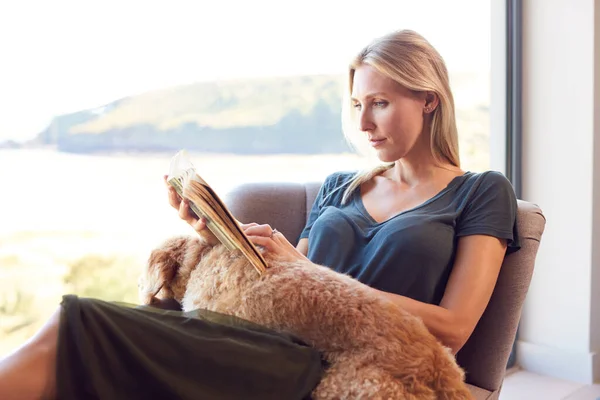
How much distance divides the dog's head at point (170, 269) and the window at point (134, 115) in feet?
0.22

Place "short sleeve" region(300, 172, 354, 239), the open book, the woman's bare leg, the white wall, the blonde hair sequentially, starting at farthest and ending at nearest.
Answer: the white wall, "short sleeve" region(300, 172, 354, 239), the blonde hair, the open book, the woman's bare leg

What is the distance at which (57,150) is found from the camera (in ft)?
6.46

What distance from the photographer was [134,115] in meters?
2.12

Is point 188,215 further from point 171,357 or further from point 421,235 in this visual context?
point 421,235

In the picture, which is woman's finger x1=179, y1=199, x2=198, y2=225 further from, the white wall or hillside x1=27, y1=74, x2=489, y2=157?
the white wall

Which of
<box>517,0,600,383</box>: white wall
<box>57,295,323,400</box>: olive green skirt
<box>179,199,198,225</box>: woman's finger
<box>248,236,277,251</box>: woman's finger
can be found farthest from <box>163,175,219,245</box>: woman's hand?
<box>517,0,600,383</box>: white wall

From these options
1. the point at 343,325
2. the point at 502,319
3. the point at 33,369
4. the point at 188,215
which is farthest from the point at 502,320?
the point at 33,369

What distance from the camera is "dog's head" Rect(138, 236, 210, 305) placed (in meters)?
1.48

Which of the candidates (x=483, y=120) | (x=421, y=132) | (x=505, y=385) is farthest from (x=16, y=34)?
(x=505, y=385)

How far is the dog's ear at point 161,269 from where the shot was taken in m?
1.49

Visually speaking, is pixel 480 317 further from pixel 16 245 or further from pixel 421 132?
pixel 16 245

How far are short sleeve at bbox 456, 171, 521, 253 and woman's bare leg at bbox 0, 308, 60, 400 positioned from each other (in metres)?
0.89

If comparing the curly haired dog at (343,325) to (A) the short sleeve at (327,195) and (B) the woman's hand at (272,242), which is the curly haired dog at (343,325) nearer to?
(B) the woman's hand at (272,242)

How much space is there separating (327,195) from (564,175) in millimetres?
1253
